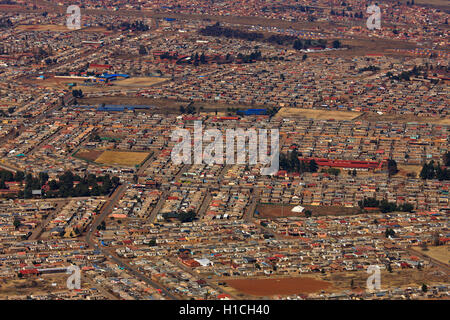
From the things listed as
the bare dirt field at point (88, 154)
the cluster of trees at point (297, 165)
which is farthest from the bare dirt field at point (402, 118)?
the bare dirt field at point (88, 154)

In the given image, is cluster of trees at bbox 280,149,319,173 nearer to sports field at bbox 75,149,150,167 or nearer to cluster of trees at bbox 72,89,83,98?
sports field at bbox 75,149,150,167

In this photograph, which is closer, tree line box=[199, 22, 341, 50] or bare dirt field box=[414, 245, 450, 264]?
bare dirt field box=[414, 245, 450, 264]

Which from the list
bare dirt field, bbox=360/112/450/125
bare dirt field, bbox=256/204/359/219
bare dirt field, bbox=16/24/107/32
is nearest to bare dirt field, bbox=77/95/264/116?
bare dirt field, bbox=360/112/450/125

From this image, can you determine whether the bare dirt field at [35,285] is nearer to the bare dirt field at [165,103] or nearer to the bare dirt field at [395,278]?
the bare dirt field at [395,278]

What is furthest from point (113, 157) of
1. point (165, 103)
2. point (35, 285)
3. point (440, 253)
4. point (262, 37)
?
point (262, 37)
